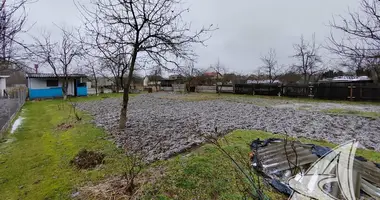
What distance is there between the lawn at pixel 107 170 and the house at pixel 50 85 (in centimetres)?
1826

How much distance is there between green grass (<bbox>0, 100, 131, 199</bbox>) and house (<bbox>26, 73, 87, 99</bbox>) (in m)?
16.8

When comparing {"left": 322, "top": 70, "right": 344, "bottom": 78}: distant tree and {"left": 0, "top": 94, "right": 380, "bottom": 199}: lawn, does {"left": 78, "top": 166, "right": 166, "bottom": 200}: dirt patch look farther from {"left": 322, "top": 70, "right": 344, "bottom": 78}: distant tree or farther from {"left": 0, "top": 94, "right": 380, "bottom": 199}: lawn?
{"left": 322, "top": 70, "right": 344, "bottom": 78}: distant tree

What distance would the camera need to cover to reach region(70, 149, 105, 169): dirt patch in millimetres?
3928

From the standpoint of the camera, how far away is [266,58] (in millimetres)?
30797

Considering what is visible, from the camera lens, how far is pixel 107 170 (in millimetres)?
3678

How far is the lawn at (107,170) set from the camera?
2840 mm

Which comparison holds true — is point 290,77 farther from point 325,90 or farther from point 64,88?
point 64,88

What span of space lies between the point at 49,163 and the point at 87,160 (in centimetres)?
96

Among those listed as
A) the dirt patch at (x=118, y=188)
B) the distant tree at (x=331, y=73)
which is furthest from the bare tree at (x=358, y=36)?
the distant tree at (x=331, y=73)

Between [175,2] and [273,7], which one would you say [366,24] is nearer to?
[175,2]

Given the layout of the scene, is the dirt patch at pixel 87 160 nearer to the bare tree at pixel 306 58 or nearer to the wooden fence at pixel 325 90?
the wooden fence at pixel 325 90

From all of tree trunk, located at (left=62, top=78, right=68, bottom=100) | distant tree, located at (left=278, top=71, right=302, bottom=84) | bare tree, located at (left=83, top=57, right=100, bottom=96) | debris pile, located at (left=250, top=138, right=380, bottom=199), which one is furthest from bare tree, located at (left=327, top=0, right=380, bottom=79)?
distant tree, located at (left=278, top=71, right=302, bottom=84)

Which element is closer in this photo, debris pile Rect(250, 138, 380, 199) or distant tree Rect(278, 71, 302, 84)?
debris pile Rect(250, 138, 380, 199)

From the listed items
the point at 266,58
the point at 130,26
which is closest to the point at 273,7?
the point at 130,26
